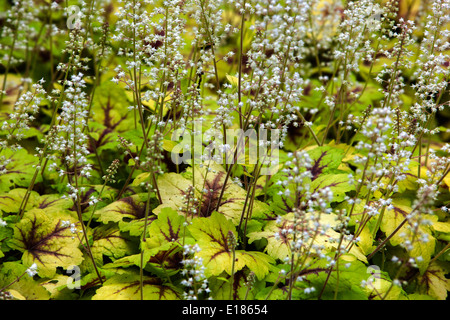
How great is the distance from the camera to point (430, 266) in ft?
9.05

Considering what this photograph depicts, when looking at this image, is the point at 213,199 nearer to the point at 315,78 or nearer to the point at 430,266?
the point at 430,266

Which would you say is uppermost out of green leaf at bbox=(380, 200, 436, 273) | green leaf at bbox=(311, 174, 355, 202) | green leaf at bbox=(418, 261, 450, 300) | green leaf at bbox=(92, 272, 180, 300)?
green leaf at bbox=(311, 174, 355, 202)

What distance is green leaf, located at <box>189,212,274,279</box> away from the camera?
2.26 m

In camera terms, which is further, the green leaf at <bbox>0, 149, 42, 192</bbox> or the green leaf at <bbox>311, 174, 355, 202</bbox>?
the green leaf at <bbox>0, 149, 42, 192</bbox>

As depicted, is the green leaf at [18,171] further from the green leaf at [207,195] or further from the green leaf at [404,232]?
the green leaf at [404,232]

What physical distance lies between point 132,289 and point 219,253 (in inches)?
A: 22.5

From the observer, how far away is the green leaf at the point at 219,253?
2262 mm

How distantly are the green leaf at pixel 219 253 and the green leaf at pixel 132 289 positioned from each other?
0.34 meters

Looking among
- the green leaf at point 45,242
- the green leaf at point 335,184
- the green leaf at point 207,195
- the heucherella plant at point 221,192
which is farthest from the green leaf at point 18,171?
the green leaf at point 335,184

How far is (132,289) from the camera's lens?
2.37 m

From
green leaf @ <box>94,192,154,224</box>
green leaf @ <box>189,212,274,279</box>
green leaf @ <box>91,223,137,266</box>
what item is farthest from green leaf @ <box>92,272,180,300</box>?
green leaf @ <box>94,192,154,224</box>

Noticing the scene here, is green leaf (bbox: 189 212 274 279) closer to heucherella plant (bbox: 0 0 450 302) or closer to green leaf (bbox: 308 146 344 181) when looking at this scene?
heucherella plant (bbox: 0 0 450 302)

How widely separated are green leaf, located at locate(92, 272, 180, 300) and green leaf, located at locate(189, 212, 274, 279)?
340mm
